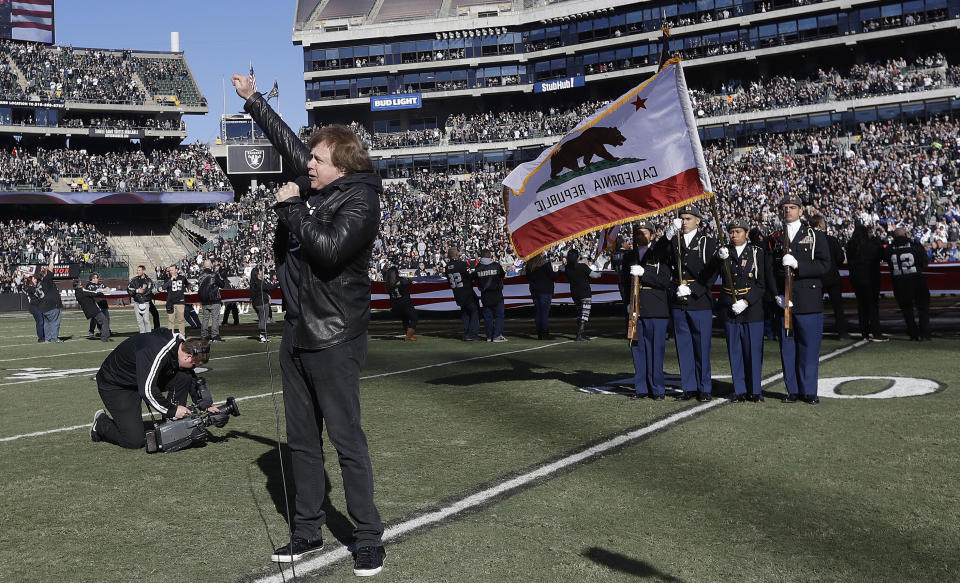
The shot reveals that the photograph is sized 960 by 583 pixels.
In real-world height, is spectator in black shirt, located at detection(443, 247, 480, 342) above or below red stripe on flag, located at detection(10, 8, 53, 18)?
below

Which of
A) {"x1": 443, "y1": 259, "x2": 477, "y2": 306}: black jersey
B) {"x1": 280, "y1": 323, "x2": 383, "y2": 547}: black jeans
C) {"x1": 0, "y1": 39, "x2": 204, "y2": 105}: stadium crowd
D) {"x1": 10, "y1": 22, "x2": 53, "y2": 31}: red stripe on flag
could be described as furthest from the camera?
{"x1": 10, "y1": 22, "x2": 53, "y2": 31}: red stripe on flag

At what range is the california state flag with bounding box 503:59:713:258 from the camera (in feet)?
29.3

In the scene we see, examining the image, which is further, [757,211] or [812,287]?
[757,211]

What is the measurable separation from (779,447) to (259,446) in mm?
4408

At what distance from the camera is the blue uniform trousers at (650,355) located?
31.0 ft

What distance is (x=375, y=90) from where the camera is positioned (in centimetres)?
7219

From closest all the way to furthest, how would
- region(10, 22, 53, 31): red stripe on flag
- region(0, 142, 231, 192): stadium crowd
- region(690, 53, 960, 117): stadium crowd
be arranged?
region(690, 53, 960, 117): stadium crowd
region(0, 142, 231, 192): stadium crowd
region(10, 22, 53, 31): red stripe on flag

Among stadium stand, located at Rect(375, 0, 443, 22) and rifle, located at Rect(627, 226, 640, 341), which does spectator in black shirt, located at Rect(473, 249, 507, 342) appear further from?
stadium stand, located at Rect(375, 0, 443, 22)

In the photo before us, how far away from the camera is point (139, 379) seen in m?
7.62

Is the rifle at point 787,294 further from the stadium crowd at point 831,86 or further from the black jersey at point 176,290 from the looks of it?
the stadium crowd at point 831,86

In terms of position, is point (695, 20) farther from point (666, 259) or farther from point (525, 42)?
point (666, 259)

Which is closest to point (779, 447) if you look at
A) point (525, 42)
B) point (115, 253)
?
point (115, 253)

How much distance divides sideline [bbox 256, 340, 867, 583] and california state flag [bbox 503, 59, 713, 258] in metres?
2.24

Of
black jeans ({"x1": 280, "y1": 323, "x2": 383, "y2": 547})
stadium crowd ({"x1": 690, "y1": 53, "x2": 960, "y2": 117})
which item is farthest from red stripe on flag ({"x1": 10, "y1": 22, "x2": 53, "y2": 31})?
black jeans ({"x1": 280, "y1": 323, "x2": 383, "y2": 547})
